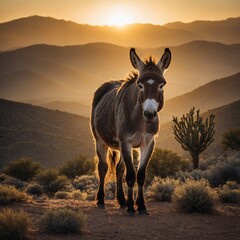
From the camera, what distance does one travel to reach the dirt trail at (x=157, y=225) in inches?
302

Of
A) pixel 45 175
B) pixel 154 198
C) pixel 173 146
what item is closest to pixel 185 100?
pixel 173 146

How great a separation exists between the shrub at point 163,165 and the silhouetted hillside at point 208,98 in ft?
221

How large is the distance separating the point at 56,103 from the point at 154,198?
143 m

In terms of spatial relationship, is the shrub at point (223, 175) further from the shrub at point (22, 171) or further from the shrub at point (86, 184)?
the shrub at point (22, 171)

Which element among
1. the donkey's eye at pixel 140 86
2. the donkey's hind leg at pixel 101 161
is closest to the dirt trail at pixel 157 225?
the donkey's hind leg at pixel 101 161

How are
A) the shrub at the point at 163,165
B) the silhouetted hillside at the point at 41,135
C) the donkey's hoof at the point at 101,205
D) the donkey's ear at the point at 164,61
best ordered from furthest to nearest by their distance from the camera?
1. the silhouetted hillside at the point at 41,135
2. the shrub at the point at 163,165
3. the donkey's hoof at the point at 101,205
4. the donkey's ear at the point at 164,61

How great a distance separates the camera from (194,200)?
984 centimetres

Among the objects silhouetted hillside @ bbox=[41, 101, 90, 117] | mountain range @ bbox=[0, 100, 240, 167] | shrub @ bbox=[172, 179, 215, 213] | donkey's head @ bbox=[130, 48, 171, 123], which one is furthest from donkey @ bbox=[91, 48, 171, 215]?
silhouetted hillside @ bbox=[41, 101, 90, 117]

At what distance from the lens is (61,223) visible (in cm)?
785

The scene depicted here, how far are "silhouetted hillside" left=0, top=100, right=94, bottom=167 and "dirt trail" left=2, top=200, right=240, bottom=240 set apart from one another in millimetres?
33941

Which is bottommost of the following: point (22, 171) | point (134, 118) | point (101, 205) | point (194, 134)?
point (101, 205)

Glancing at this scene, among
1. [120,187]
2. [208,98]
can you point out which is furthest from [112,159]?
[208,98]

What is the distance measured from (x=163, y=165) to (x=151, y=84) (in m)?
16.1

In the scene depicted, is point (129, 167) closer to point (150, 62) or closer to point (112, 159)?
point (150, 62)
